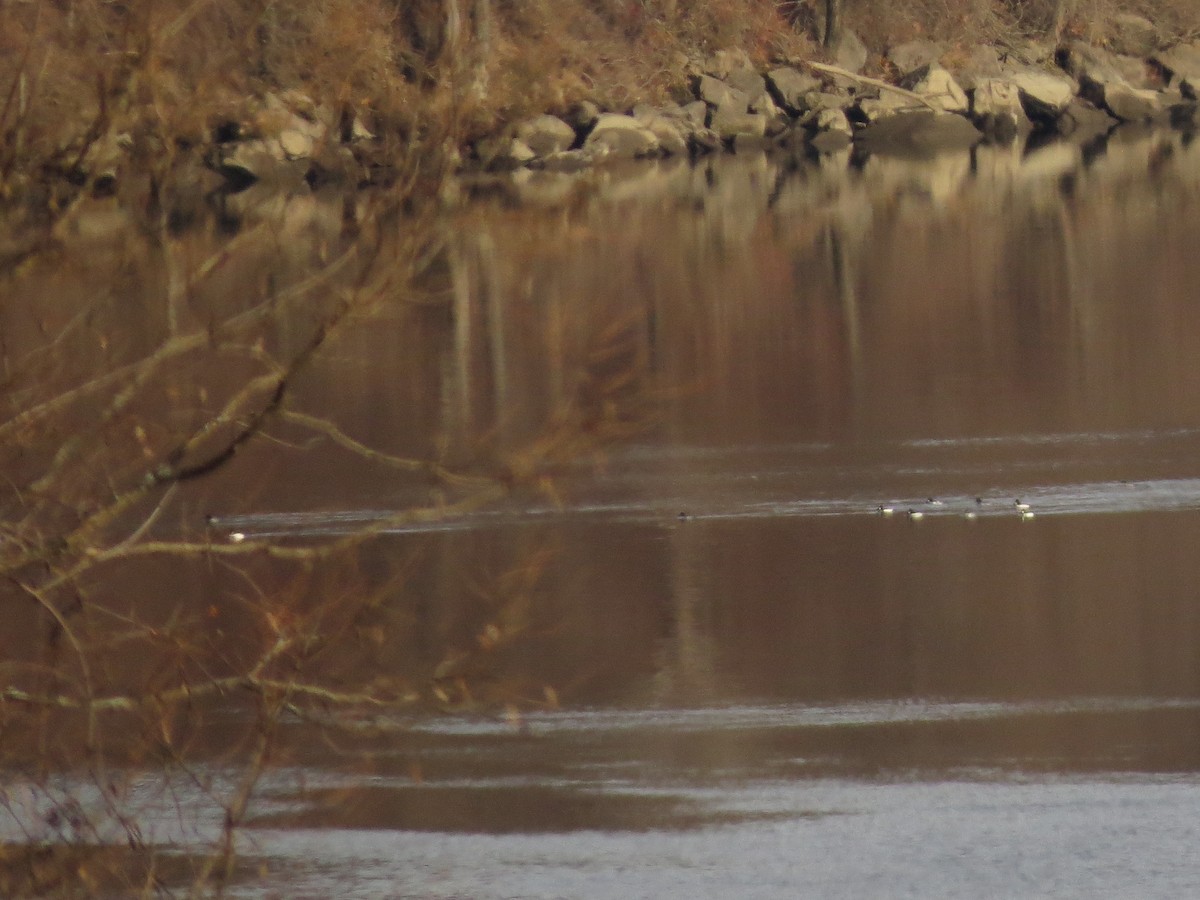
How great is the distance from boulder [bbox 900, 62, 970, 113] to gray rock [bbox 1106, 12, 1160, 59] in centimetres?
542

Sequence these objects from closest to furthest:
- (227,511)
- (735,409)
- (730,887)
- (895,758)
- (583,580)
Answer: (730,887) → (895,758) → (583,580) → (227,511) → (735,409)

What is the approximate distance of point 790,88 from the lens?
158 feet

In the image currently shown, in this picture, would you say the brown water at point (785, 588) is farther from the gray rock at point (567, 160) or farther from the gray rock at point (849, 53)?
the gray rock at point (849, 53)

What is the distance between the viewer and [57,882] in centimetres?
481

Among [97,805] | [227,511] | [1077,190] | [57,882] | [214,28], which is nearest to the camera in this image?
[57,882]

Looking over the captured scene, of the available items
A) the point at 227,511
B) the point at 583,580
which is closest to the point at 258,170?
the point at 227,511

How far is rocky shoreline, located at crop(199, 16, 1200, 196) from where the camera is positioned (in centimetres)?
4578

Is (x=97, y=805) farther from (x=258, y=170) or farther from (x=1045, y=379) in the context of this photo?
(x=258, y=170)

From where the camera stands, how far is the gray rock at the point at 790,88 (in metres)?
48.2

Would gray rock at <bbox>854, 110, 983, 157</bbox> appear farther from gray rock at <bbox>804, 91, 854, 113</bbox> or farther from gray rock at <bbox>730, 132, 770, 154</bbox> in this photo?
gray rock at <bbox>730, 132, 770, 154</bbox>

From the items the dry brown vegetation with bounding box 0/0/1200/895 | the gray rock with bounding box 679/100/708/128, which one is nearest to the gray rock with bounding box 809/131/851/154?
the gray rock with bounding box 679/100/708/128

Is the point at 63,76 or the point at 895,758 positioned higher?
the point at 63,76

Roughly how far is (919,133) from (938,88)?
2.08 metres

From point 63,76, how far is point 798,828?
3711mm
